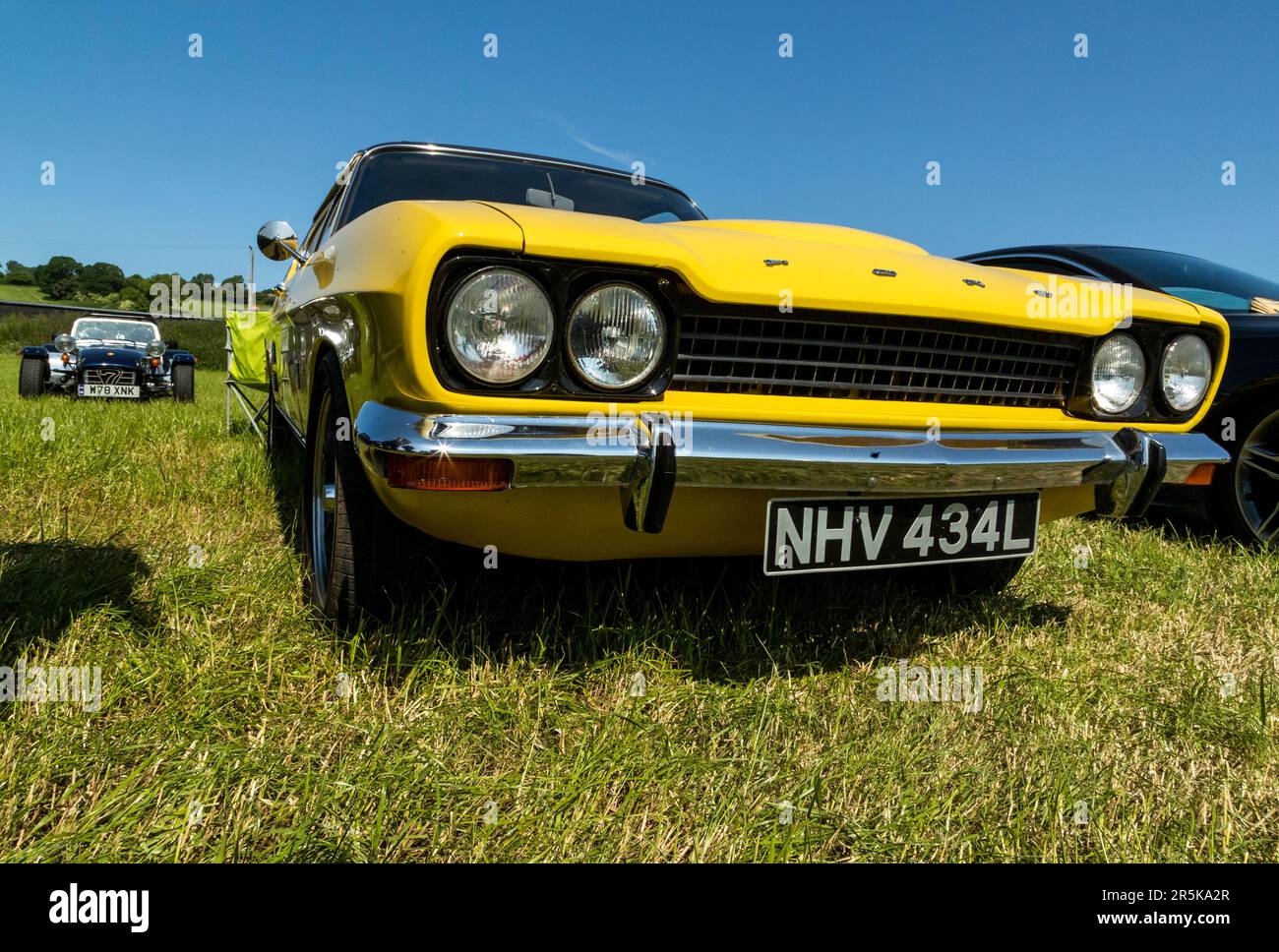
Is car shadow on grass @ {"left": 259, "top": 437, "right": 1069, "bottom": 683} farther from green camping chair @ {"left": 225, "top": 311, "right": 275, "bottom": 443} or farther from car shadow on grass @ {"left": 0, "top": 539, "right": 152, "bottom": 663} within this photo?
green camping chair @ {"left": 225, "top": 311, "right": 275, "bottom": 443}

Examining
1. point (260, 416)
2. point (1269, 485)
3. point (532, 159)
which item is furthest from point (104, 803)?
point (260, 416)

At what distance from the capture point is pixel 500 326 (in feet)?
4.60

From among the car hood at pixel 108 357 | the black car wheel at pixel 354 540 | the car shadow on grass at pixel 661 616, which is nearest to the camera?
the black car wheel at pixel 354 540

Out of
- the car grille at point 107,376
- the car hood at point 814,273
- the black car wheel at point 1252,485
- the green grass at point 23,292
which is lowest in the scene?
the black car wheel at point 1252,485

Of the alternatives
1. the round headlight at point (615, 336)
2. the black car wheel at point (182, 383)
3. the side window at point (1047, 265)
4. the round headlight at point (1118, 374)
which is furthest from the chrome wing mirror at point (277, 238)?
the black car wheel at point (182, 383)

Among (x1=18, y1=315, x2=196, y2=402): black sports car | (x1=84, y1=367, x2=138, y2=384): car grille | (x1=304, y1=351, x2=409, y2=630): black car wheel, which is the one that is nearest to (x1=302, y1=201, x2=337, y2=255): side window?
(x1=304, y1=351, x2=409, y2=630): black car wheel

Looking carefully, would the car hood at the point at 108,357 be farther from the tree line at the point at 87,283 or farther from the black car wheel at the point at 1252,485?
the tree line at the point at 87,283

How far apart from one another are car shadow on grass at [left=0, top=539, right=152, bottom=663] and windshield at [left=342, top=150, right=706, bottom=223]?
123 cm

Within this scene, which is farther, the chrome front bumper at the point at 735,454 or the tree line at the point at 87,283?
the tree line at the point at 87,283

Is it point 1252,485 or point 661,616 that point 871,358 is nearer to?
point 661,616

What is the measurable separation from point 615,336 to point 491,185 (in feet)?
4.66

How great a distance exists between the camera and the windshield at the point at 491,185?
259 cm

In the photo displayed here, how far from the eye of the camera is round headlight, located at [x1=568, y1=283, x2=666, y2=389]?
1452mm
